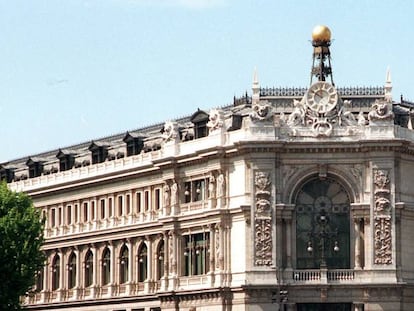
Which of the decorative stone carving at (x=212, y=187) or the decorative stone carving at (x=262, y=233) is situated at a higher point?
the decorative stone carving at (x=212, y=187)

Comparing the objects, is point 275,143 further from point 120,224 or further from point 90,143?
point 90,143

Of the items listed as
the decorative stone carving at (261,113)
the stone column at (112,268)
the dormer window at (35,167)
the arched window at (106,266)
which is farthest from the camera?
the dormer window at (35,167)

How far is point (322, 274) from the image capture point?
13962 cm

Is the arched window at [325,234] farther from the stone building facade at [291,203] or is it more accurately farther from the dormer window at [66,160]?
the dormer window at [66,160]

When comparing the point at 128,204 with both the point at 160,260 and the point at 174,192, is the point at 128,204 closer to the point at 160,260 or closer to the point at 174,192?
the point at 160,260

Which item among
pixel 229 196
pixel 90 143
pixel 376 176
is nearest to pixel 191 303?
pixel 229 196

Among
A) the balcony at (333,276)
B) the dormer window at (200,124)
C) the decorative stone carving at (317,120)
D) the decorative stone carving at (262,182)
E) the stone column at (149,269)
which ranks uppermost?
the dormer window at (200,124)

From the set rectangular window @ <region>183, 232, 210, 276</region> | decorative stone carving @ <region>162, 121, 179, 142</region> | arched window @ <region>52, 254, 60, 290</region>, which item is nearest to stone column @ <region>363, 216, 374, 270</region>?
rectangular window @ <region>183, 232, 210, 276</region>

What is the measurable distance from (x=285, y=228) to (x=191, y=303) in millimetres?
11065

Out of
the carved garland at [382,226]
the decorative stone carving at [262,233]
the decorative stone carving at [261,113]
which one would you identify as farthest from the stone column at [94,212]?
the carved garland at [382,226]

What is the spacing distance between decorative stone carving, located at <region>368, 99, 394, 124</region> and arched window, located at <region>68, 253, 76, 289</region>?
39.3 meters

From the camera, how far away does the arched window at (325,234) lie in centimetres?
14075

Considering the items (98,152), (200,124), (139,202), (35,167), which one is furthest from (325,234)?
(35,167)

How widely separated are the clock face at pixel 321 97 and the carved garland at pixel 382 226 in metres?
7.23
